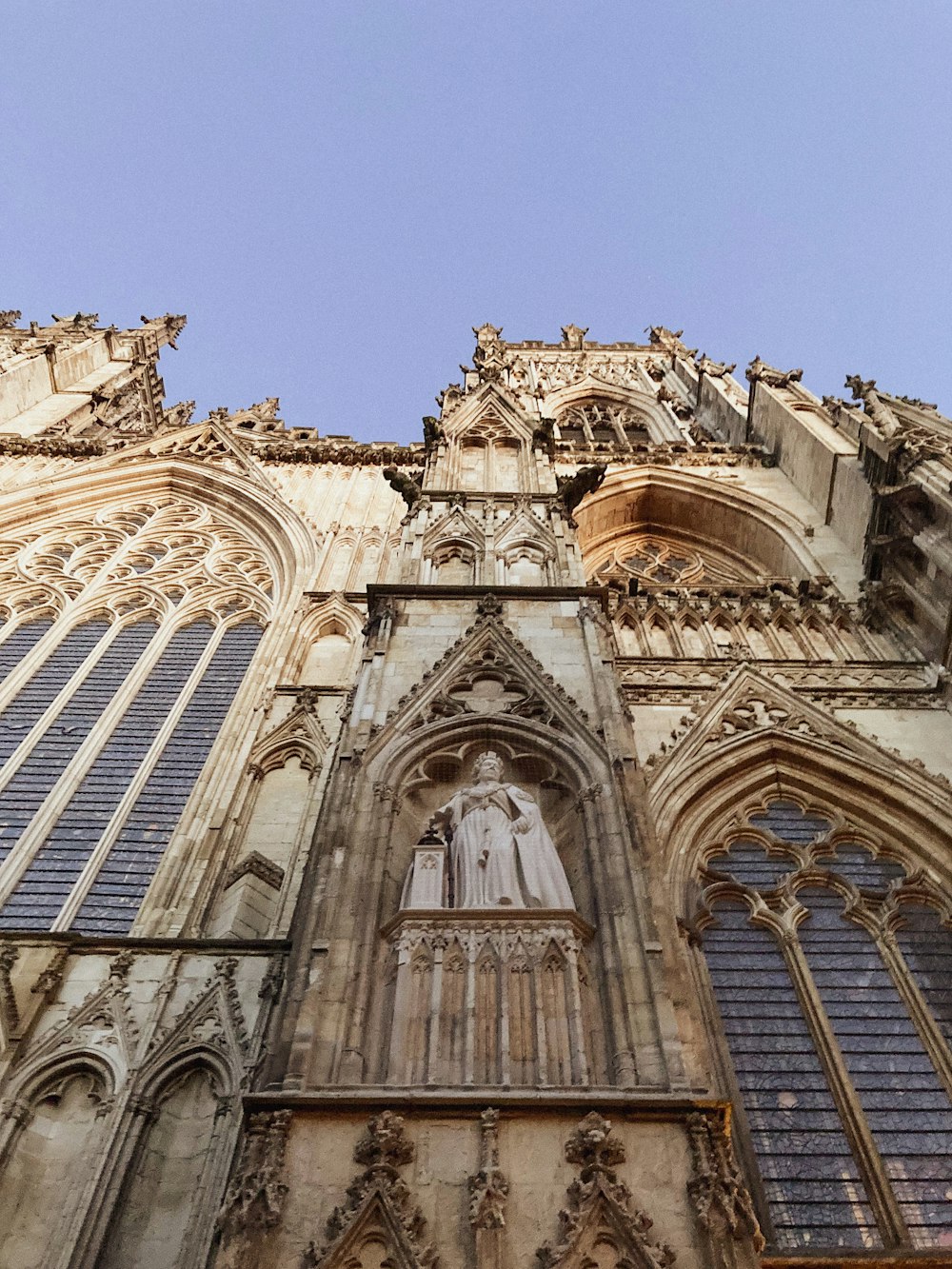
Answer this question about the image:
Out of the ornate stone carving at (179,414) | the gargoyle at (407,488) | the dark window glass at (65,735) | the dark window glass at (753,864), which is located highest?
the ornate stone carving at (179,414)

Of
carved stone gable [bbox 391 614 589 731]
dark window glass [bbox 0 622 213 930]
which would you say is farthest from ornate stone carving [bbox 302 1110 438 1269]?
dark window glass [bbox 0 622 213 930]

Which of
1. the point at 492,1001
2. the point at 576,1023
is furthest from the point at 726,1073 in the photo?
the point at 492,1001

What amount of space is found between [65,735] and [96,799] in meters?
1.56

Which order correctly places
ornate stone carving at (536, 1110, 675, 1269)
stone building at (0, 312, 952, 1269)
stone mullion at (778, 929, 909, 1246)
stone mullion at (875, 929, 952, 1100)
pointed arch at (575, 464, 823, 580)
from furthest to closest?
pointed arch at (575, 464, 823, 580) < stone mullion at (875, 929, 952, 1100) < stone mullion at (778, 929, 909, 1246) < stone building at (0, 312, 952, 1269) < ornate stone carving at (536, 1110, 675, 1269)

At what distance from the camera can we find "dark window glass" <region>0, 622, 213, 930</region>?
955 cm

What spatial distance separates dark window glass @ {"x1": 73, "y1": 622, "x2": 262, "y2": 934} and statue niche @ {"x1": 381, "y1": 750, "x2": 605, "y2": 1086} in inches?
149

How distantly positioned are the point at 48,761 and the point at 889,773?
8.96 meters

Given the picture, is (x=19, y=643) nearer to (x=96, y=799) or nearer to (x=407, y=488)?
(x=96, y=799)

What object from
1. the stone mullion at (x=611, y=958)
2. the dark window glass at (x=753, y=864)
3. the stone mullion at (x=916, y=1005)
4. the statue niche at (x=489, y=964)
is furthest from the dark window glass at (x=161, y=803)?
the stone mullion at (x=916, y=1005)

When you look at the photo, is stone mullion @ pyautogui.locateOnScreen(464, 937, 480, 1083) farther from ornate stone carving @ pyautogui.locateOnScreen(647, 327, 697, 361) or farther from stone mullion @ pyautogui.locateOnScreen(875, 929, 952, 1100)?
ornate stone carving @ pyautogui.locateOnScreen(647, 327, 697, 361)

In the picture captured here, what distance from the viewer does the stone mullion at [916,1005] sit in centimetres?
751

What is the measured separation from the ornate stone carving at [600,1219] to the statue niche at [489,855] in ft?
5.38

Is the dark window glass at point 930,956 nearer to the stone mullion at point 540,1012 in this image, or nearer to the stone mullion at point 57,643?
the stone mullion at point 540,1012

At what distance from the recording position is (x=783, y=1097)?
→ 7.27 m
